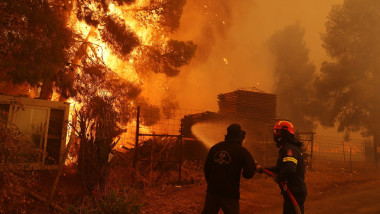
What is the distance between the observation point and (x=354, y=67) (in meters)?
21.4

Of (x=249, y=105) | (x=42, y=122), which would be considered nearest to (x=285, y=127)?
(x=42, y=122)

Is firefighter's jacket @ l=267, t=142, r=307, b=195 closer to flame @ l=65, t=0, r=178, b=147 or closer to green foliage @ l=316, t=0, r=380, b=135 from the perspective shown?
flame @ l=65, t=0, r=178, b=147

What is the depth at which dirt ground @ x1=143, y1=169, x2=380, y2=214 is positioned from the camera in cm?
705

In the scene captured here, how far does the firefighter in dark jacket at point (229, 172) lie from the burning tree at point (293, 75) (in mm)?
29891

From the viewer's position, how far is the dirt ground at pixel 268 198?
7.05 meters

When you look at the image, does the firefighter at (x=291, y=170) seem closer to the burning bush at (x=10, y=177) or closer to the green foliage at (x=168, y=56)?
the burning bush at (x=10, y=177)

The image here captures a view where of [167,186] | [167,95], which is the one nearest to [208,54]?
[167,95]

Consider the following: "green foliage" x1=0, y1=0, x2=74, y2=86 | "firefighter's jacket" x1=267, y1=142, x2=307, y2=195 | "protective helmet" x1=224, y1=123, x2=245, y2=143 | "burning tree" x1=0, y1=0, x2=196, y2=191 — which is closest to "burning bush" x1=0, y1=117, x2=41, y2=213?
"burning tree" x1=0, y1=0, x2=196, y2=191

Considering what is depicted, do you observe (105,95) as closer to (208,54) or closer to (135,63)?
(135,63)

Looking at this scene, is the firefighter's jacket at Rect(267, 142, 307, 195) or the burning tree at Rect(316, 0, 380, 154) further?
the burning tree at Rect(316, 0, 380, 154)

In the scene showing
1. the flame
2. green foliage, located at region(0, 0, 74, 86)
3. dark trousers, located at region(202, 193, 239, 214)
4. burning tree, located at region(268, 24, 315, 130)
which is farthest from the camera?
burning tree, located at region(268, 24, 315, 130)

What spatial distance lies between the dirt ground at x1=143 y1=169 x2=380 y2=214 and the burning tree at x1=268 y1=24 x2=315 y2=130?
21.9 metres

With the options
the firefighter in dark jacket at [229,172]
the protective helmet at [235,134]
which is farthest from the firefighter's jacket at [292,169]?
the protective helmet at [235,134]

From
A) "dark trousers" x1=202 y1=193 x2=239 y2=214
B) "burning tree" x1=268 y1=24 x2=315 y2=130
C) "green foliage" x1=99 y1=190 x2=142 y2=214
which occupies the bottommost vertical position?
"green foliage" x1=99 y1=190 x2=142 y2=214
